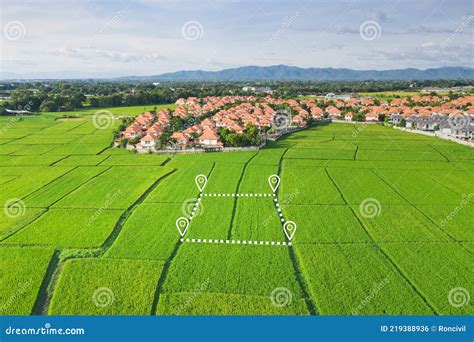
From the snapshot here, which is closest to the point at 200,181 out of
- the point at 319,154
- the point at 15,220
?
the point at 15,220

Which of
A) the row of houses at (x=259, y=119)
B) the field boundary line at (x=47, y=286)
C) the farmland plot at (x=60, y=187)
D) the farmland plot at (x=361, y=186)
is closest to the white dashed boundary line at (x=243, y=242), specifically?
the field boundary line at (x=47, y=286)

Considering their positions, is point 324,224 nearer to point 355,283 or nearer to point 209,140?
point 355,283

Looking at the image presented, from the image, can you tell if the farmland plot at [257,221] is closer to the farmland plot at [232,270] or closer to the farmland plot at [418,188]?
the farmland plot at [232,270]

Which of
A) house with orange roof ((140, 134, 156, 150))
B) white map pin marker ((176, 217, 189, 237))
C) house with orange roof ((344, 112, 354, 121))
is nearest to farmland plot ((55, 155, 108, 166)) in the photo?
house with orange roof ((140, 134, 156, 150))

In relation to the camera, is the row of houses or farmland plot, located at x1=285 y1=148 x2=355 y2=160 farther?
the row of houses

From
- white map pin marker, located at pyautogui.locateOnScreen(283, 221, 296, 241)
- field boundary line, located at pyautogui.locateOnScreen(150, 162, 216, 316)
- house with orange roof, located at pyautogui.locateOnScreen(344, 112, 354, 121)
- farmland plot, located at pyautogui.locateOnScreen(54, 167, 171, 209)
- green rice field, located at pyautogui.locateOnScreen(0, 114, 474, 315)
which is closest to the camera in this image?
field boundary line, located at pyautogui.locateOnScreen(150, 162, 216, 316)

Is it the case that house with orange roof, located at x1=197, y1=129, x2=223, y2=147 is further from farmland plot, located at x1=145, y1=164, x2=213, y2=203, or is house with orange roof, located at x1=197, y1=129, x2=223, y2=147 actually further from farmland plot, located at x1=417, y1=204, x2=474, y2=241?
farmland plot, located at x1=417, y1=204, x2=474, y2=241
